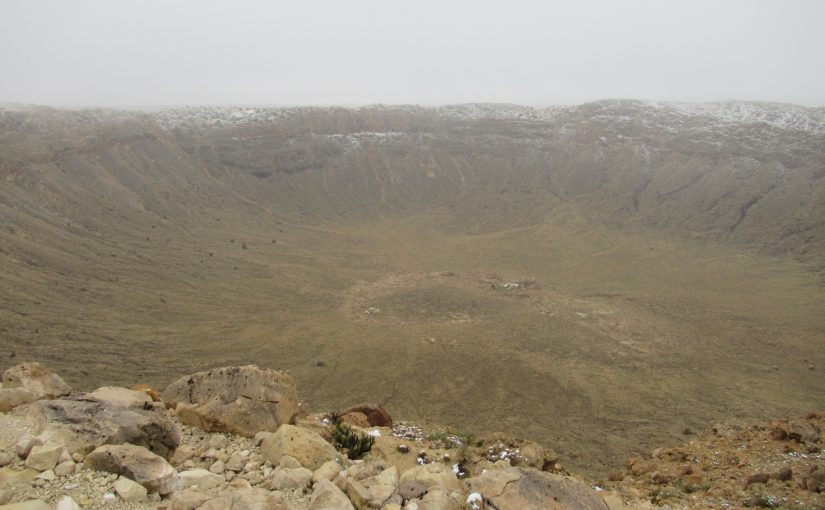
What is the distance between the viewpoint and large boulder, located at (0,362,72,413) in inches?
241

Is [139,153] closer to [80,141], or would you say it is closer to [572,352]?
[80,141]

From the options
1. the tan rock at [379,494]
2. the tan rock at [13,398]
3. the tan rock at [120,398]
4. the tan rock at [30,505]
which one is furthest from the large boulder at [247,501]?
the tan rock at [13,398]

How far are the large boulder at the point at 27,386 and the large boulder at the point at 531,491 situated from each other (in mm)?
5456

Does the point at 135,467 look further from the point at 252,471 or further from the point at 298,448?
the point at 298,448

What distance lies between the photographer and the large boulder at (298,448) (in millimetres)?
6113

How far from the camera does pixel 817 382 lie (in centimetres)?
2150

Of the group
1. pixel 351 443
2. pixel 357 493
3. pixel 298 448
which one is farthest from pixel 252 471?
pixel 351 443

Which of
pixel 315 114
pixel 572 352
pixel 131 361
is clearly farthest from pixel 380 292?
pixel 315 114

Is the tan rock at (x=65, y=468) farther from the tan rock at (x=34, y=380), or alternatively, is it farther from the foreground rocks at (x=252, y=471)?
the tan rock at (x=34, y=380)

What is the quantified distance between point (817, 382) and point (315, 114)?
60.4 meters

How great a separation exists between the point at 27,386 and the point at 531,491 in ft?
22.1

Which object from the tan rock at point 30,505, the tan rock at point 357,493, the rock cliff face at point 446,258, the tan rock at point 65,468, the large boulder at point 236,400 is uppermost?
the tan rock at point 30,505

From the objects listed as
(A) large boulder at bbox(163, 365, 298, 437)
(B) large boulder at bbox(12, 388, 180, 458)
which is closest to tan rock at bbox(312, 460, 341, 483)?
(A) large boulder at bbox(163, 365, 298, 437)

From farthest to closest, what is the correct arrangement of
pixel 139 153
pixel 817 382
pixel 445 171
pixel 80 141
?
pixel 445 171, pixel 139 153, pixel 80 141, pixel 817 382
